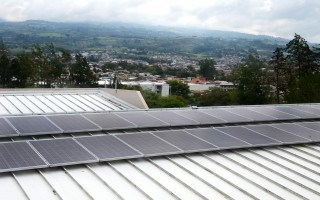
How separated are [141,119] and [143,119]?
0.28 feet

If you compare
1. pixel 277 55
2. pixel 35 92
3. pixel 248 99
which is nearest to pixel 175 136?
pixel 35 92

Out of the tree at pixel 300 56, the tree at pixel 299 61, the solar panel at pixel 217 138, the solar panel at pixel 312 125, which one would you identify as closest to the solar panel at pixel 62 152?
the solar panel at pixel 217 138

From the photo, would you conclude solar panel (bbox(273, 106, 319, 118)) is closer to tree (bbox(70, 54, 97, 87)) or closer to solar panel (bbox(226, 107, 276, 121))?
solar panel (bbox(226, 107, 276, 121))

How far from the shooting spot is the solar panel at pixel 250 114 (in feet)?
59.6

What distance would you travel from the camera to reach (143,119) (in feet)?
54.4

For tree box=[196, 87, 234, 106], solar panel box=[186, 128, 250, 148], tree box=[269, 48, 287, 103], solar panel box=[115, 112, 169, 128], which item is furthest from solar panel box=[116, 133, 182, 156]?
tree box=[196, 87, 234, 106]

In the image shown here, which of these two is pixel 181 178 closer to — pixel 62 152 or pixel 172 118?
pixel 62 152

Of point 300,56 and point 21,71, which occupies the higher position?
point 300,56

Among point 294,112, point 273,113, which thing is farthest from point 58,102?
point 294,112

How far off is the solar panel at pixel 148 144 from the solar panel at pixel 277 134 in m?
4.53

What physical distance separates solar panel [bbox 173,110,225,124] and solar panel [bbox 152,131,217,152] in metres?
1.96

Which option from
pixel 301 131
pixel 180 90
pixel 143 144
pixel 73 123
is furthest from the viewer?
pixel 180 90

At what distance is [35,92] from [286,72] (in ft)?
153

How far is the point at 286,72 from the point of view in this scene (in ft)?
204
